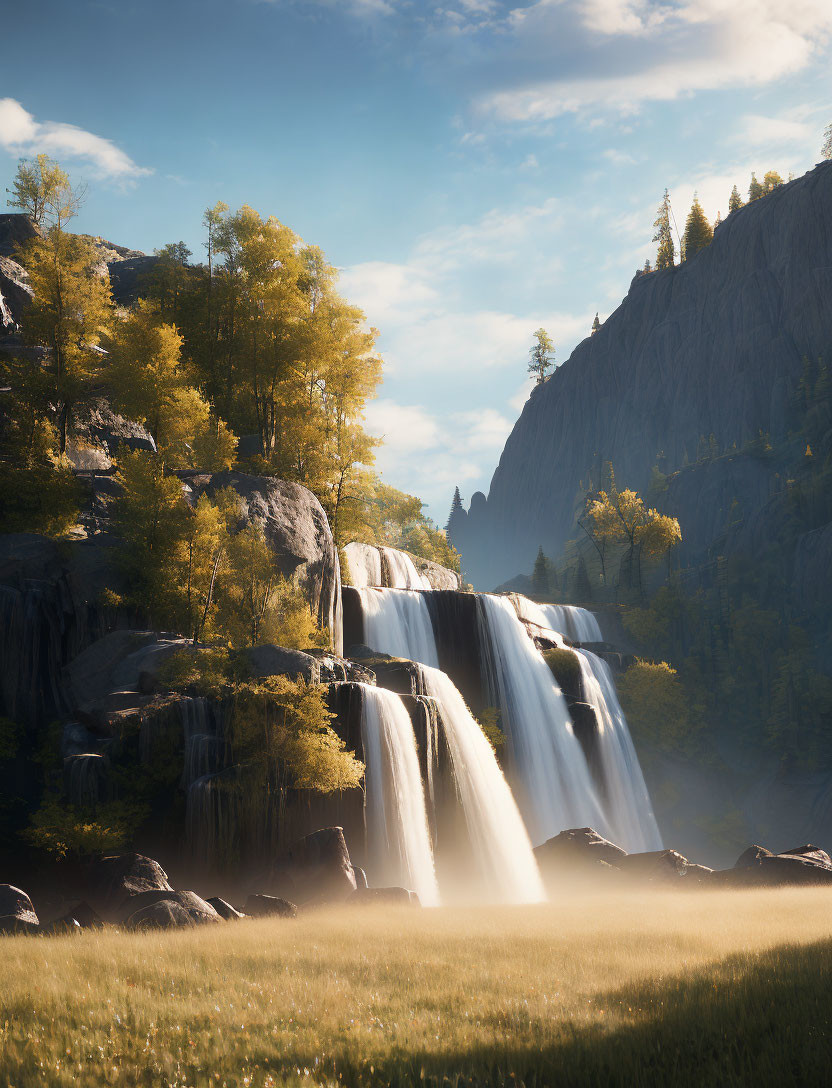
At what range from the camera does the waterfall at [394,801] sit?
2453 centimetres

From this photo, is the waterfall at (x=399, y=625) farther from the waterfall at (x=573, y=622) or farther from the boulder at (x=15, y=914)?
the boulder at (x=15, y=914)

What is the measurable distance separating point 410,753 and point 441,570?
100ft

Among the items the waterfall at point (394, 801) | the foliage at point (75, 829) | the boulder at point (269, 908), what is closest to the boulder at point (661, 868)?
the waterfall at point (394, 801)

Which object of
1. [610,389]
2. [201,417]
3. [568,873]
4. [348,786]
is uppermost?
[610,389]

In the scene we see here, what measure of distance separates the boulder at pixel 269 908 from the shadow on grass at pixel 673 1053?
11.9m

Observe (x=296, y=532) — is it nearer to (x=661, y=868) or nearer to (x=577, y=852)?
(x=577, y=852)

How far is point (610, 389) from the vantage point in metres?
127

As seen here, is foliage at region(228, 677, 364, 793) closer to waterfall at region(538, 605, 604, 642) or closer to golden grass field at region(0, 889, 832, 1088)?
golden grass field at region(0, 889, 832, 1088)

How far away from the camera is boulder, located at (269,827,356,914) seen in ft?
66.0

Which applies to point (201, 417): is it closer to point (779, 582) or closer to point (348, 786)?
point (348, 786)

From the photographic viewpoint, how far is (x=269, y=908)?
1780cm

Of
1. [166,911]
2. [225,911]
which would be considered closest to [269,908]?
[225,911]

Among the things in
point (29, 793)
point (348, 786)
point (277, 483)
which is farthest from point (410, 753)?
point (277, 483)

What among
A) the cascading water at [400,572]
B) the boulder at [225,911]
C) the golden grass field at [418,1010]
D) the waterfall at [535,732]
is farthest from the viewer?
the cascading water at [400,572]
